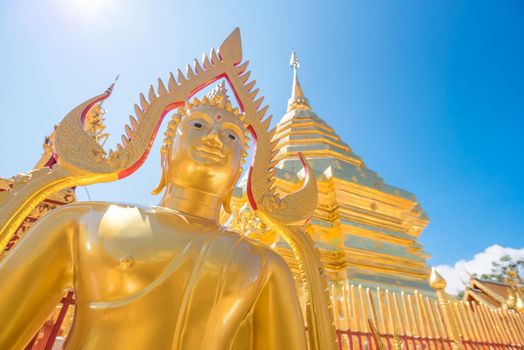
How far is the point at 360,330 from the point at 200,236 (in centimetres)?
183

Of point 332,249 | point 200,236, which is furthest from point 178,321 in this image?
point 332,249

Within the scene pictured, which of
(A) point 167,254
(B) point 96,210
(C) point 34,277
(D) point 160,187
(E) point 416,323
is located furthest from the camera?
(E) point 416,323

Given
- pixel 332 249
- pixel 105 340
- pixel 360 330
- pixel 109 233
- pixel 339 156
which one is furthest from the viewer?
pixel 339 156

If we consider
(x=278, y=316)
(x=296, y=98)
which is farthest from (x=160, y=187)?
(x=296, y=98)

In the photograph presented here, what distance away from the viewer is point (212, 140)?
174cm

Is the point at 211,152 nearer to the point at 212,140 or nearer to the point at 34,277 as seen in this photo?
the point at 212,140

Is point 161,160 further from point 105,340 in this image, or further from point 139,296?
point 105,340

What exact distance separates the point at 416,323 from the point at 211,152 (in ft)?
8.56

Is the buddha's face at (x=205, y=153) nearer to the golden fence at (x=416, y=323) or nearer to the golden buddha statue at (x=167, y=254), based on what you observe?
the golden buddha statue at (x=167, y=254)

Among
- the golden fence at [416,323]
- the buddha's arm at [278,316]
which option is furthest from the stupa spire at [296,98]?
the buddha's arm at [278,316]

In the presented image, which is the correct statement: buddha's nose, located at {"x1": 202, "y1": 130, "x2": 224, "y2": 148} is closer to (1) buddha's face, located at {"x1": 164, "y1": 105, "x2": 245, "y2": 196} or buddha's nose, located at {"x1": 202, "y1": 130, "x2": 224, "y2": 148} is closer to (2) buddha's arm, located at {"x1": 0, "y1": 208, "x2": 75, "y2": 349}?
(1) buddha's face, located at {"x1": 164, "y1": 105, "x2": 245, "y2": 196}

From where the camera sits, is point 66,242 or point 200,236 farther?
point 200,236

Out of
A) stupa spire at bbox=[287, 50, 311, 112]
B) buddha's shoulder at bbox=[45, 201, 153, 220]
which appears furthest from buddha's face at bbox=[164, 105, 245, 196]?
stupa spire at bbox=[287, 50, 311, 112]

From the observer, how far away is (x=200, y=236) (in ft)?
5.14
